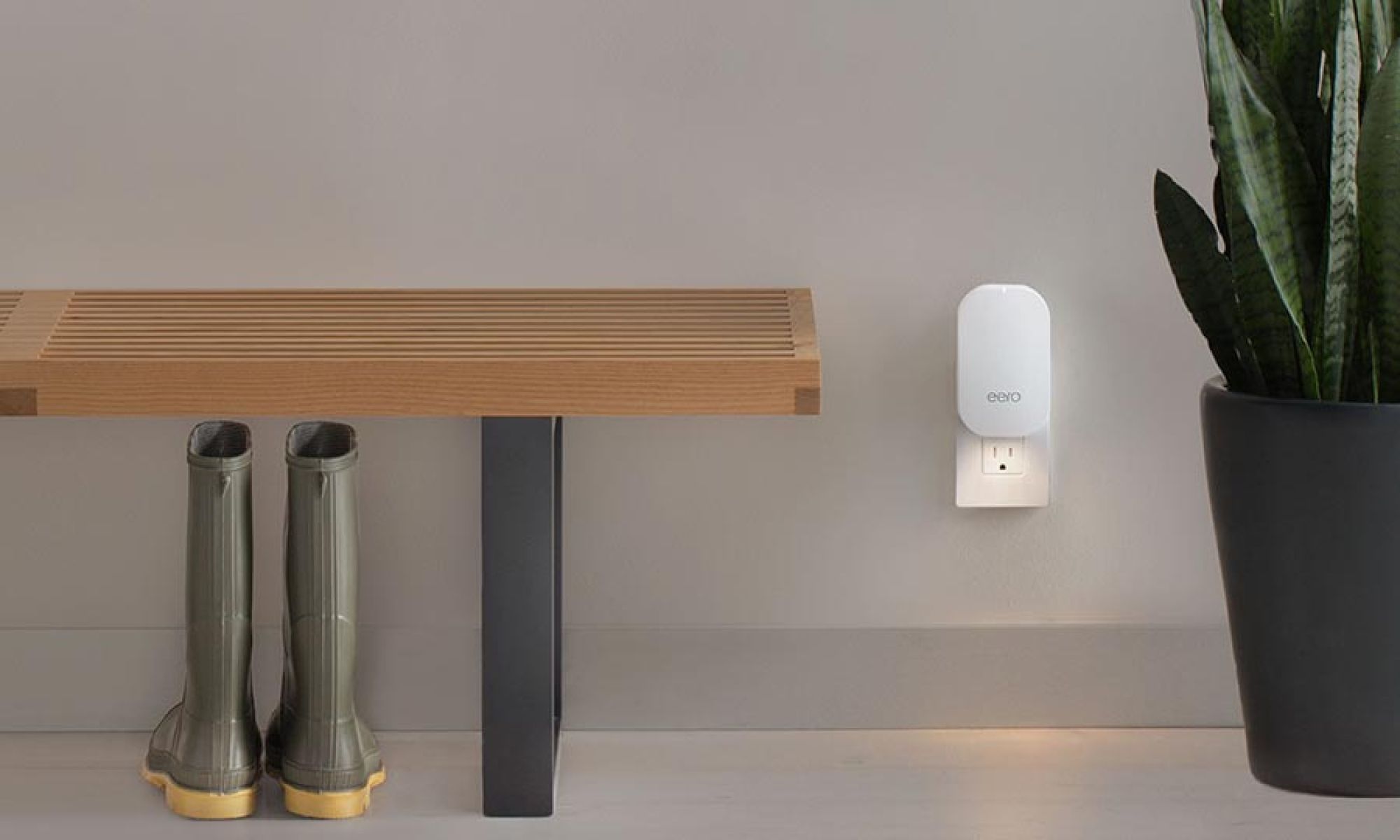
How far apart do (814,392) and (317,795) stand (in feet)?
1.42

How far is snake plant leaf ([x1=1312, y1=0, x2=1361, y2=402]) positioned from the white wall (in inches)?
13.7

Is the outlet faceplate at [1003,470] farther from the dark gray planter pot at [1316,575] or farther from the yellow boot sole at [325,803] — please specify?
the yellow boot sole at [325,803]

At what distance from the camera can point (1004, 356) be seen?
1230 mm

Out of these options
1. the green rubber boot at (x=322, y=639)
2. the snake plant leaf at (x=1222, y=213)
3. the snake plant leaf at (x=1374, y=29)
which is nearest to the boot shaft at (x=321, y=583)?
the green rubber boot at (x=322, y=639)

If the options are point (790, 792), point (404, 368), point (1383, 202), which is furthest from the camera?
point (790, 792)

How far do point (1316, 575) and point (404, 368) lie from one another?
0.57 metres

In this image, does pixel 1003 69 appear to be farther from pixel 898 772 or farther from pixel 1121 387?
pixel 898 772

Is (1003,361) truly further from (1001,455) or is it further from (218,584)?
(218,584)

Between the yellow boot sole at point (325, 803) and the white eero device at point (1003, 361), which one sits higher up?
the white eero device at point (1003, 361)

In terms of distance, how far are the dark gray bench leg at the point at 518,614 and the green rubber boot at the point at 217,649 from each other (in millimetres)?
167

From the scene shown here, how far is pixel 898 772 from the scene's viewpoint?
3.90 ft

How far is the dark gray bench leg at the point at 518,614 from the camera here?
1045 mm

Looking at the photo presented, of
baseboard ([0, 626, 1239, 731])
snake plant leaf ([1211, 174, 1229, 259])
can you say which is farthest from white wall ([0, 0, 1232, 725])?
snake plant leaf ([1211, 174, 1229, 259])

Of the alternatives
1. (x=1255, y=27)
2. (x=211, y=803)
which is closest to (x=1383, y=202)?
(x=1255, y=27)
